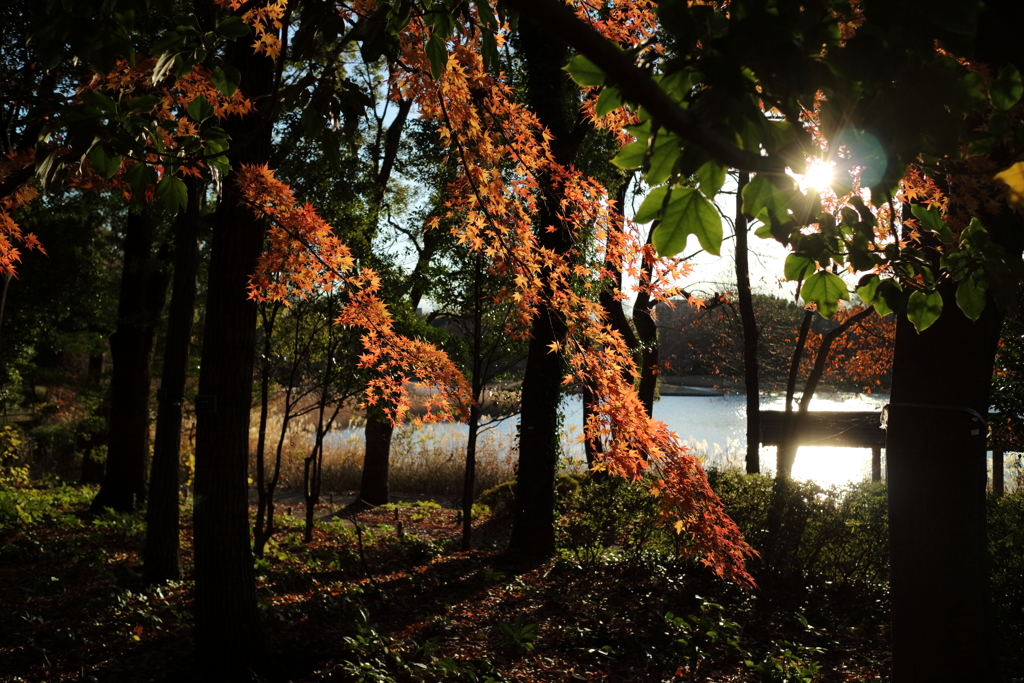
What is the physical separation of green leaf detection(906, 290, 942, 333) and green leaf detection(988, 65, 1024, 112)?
87 centimetres

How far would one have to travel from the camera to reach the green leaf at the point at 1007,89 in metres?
1.39

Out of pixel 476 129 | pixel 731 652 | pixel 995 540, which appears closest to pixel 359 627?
pixel 731 652

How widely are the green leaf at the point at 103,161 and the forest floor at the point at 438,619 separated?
3.22 metres

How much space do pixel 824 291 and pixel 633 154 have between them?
2.82ft

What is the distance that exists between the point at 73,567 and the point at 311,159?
22.2 feet

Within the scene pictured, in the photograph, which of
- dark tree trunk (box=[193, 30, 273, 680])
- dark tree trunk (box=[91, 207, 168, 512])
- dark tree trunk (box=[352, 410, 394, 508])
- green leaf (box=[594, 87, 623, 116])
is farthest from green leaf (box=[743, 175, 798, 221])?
dark tree trunk (box=[352, 410, 394, 508])

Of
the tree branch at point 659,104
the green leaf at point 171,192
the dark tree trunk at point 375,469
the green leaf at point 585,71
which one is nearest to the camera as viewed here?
the tree branch at point 659,104

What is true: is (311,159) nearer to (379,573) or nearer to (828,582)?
(379,573)

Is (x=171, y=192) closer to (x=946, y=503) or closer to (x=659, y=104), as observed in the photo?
(x=659, y=104)

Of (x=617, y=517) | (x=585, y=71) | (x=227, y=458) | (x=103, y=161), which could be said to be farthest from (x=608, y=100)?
(x=617, y=517)

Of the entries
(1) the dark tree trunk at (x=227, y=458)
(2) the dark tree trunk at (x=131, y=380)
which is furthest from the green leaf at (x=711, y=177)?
(2) the dark tree trunk at (x=131, y=380)

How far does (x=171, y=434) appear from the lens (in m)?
6.20

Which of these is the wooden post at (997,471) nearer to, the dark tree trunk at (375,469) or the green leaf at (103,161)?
the green leaf at (103,161)

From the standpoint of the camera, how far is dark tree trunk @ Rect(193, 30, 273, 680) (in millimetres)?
4172
